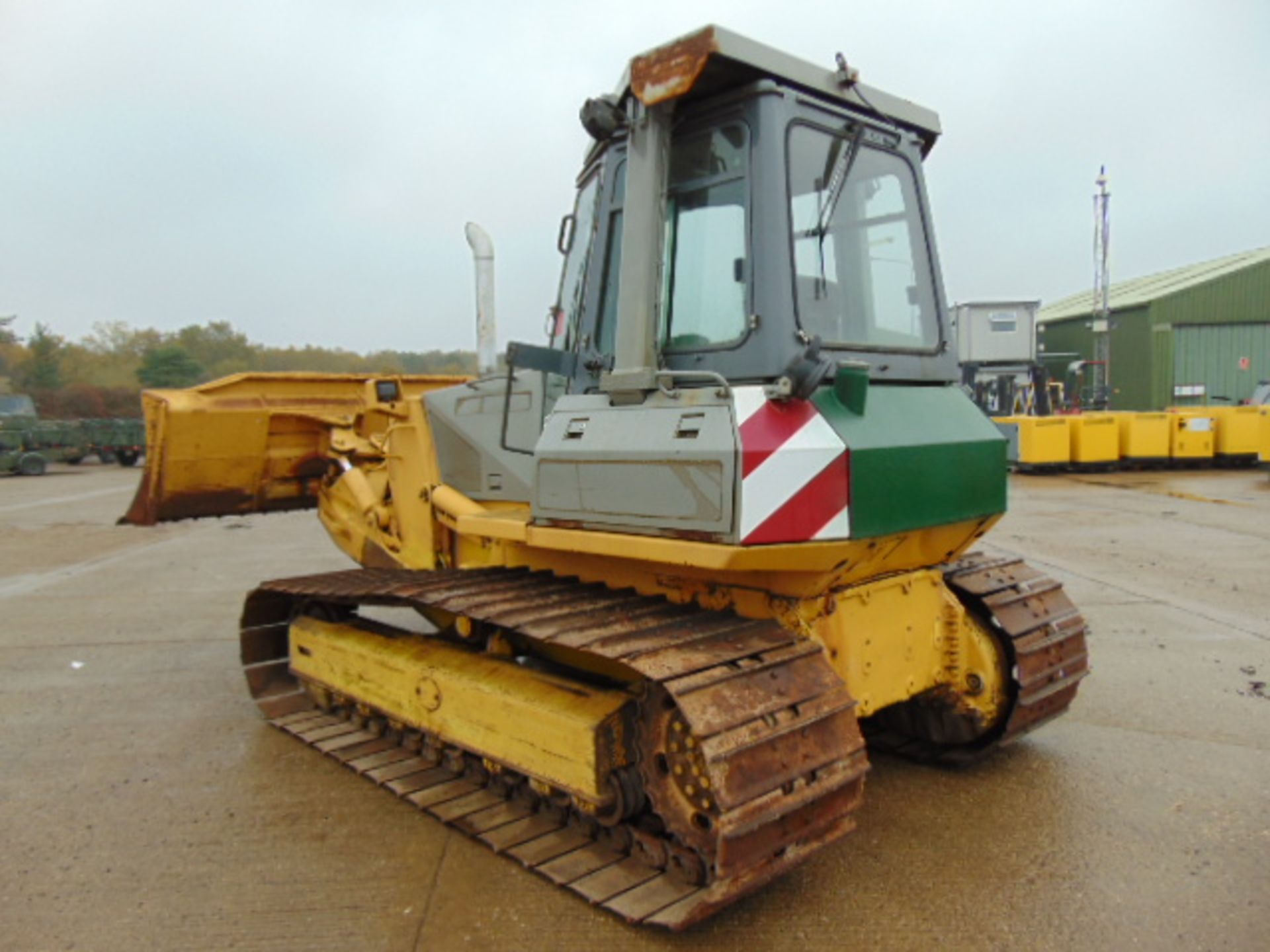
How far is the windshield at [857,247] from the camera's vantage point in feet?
11.1

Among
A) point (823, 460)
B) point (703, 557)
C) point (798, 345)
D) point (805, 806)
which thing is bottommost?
point (805, 806)

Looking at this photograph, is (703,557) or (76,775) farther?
(76,775)

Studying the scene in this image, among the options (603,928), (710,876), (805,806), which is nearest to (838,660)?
(805,806)

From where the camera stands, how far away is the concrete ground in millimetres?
3084

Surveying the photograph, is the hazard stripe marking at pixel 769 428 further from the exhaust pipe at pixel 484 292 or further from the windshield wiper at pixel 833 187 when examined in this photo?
the exhaust pipe at pixel 484 292

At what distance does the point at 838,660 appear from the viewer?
3600mm

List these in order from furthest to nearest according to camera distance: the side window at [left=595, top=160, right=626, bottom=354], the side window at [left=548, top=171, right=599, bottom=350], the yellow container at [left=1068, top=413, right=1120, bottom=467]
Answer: the yellow container at [left=1068, top=413, right=1120, bottom=467], the side window at [left=548, top=171, right=599, bottom=350], the side window at [left=595, top=160, right=626, bottom=354]

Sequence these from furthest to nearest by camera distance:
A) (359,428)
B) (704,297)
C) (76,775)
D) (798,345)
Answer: (359,428) < (76,775) < (704,297) < (798,345)

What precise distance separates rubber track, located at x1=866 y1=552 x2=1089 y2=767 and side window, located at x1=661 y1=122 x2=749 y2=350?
1812mm

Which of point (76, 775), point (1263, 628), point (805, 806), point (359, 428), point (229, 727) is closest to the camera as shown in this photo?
point (805, 806)

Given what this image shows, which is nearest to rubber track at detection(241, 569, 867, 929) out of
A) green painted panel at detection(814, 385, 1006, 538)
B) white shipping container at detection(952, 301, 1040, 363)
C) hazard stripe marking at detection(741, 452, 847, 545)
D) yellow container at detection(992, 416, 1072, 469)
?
hazard stripe marking at detection(741, 452, 847, 545)

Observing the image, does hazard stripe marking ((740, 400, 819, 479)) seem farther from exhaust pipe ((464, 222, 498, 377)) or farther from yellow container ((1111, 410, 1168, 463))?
yellow container ((1111, 410, 1168, 463))

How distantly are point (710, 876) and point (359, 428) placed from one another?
384 cm

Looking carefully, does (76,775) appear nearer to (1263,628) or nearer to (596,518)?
(596,518)
